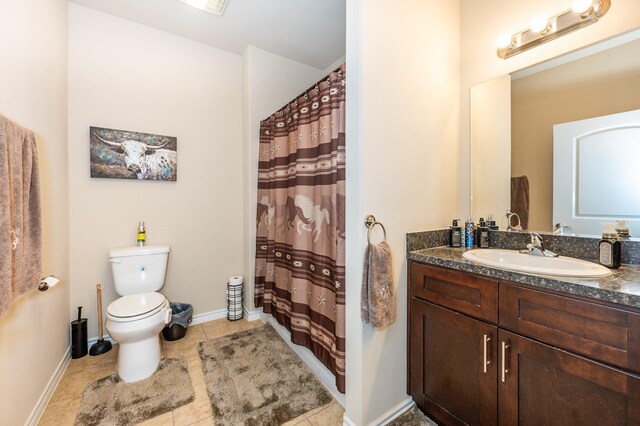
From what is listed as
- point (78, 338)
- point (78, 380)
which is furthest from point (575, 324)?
point (78, 338)

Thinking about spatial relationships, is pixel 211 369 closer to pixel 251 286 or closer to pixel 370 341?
pixel 251 286

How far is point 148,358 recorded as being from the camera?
173 cm

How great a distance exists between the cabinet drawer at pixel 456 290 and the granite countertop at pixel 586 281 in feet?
0.14

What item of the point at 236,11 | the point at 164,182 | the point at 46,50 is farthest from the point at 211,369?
the point at 236,11

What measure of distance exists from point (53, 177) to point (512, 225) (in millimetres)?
2867

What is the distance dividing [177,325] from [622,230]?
2.84m

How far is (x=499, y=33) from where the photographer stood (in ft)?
5.05

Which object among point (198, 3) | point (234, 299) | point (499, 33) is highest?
point (198, 3)

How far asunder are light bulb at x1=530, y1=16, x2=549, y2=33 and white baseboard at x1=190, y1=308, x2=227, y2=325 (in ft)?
10.1

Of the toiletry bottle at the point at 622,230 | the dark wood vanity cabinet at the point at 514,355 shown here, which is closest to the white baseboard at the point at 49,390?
the dark wood vanity cabinet at the point at 514,355

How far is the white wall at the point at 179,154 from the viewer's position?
6.59 ft

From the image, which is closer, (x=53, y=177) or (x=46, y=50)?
(x=46, y=50)

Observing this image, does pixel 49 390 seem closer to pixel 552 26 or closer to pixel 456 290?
pixel 456 290

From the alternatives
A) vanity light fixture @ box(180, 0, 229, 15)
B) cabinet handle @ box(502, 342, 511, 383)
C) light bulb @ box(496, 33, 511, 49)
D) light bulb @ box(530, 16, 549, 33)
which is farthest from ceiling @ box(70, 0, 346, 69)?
cabinet handle @ box(502, 342, 511, 383)
